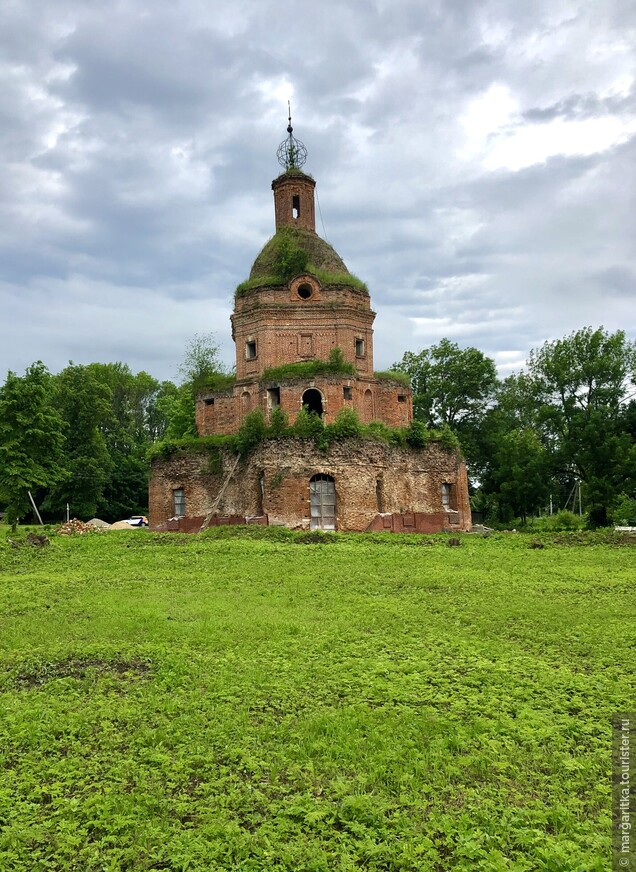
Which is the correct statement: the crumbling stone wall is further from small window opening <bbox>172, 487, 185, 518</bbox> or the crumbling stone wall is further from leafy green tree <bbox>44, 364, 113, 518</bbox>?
leafy green tree <bbox>44, 364, 113, 518</bbox>

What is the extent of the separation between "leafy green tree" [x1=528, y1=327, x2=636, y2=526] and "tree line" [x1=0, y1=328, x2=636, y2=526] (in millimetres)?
55

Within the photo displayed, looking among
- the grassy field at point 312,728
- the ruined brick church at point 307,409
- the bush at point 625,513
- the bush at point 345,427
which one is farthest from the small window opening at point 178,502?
the bush at point 625,513

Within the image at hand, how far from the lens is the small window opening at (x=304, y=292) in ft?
106

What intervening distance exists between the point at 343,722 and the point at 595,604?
6876 mm

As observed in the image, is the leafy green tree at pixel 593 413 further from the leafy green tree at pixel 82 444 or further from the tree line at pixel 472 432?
the leafy green tree at pixel 82 444

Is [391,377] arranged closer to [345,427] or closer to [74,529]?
[345,427]

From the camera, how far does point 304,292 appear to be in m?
32.4

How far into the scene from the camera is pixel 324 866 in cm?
427

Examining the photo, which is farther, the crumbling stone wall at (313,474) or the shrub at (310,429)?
the shrub at (310,429)

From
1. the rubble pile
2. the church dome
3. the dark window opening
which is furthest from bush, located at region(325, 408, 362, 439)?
the rubble pile

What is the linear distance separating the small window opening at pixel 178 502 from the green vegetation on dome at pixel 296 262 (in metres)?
10.3

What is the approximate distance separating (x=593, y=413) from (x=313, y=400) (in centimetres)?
1479

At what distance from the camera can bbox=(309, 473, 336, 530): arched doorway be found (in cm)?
2620

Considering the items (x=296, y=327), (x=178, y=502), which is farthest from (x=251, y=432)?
(x=296, y=327)
